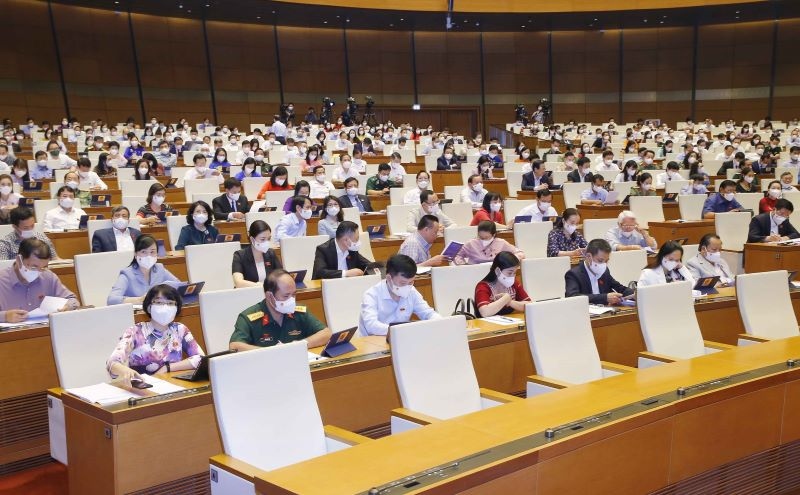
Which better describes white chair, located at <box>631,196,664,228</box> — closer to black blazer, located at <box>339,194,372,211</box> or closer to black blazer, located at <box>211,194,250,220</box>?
black blazer, located at <box>339,194,372,211</box>

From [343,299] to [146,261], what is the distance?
1387 mm

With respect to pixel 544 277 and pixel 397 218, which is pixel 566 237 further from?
pixel 397 218

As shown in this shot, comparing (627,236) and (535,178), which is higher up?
(535,178)

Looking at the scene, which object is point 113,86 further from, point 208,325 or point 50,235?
point 208,325

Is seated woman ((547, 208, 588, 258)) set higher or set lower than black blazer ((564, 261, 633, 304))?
higher

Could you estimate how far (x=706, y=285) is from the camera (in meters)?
5.30

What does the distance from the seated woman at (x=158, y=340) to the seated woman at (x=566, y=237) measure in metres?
4.01

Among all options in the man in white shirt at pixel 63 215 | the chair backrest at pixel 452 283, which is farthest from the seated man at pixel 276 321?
the man in white shirt at pixel 63 215

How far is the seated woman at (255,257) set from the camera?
5.48 meters

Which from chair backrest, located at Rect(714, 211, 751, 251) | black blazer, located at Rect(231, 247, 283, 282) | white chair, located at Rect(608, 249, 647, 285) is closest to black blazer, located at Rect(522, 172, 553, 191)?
chair backrest, located at Rect(714, 211, 751, 251)

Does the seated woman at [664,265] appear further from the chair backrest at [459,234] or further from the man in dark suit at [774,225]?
the man in dark suit at [774,225]

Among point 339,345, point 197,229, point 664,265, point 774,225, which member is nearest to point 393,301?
point 339,345

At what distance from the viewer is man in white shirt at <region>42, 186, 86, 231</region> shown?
7278 mm

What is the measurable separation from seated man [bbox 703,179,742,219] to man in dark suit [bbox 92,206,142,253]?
653 cm
